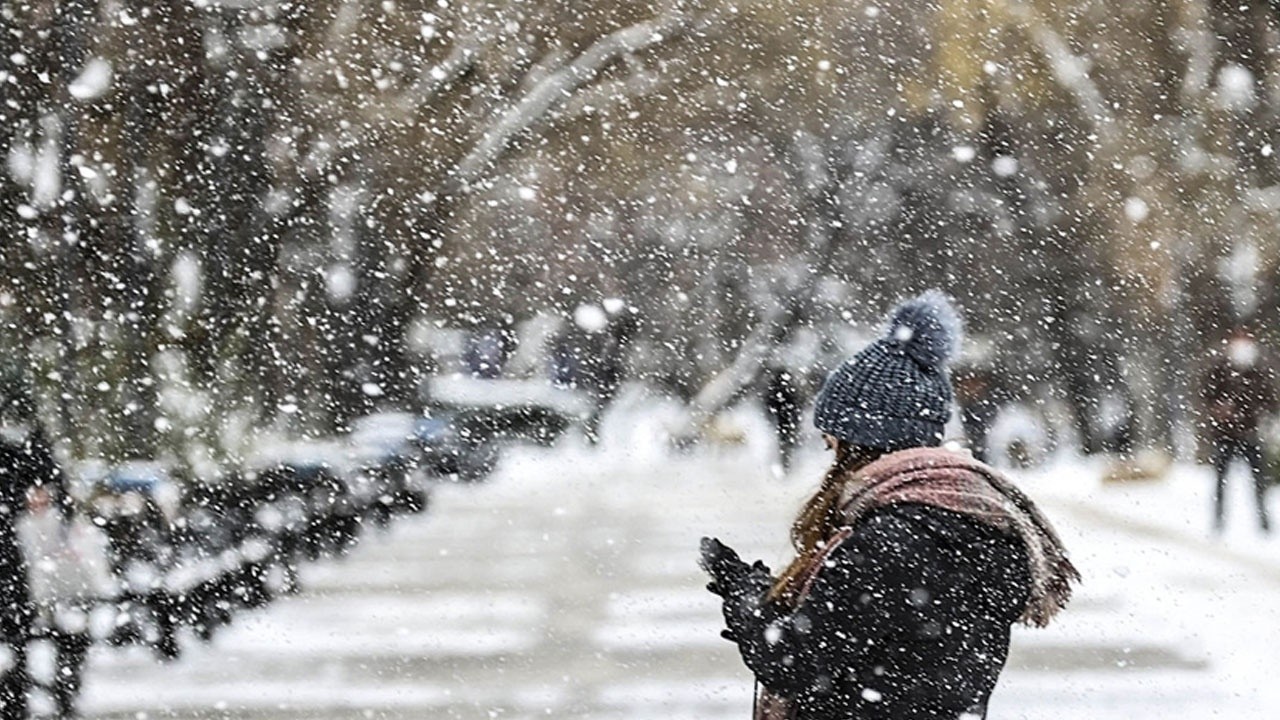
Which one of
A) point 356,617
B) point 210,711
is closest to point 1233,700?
point 210,711

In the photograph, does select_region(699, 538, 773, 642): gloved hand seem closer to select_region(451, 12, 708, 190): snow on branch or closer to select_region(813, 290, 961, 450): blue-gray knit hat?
select_region(813, 290, 961, 450): blue-gray knit hat

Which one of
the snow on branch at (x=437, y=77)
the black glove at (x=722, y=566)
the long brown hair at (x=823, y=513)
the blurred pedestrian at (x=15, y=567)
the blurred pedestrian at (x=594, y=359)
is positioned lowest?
the black glove at (x=722, y=566)

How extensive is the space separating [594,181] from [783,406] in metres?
4.66

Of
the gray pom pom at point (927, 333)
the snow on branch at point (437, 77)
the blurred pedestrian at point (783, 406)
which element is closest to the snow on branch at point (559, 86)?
the snow on branch at point (437, 77)

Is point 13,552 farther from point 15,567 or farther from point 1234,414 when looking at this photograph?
point 1234,414

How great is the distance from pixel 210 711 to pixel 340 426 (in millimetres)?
9351

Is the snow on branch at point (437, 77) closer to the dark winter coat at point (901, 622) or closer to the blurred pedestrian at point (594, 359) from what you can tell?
the dark winter coat at point (901, 622)

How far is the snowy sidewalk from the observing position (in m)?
6.69

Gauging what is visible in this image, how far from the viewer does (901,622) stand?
2.14 metres

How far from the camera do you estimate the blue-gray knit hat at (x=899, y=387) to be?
7.73 feet

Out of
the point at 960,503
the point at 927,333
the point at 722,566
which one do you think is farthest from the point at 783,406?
the point at 960,503

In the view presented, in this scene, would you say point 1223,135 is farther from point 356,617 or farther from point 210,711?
point 210,711

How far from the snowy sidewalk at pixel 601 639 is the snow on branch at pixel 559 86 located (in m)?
3.17

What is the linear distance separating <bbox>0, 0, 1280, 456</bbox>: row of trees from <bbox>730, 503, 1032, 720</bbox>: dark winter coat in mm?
6226
